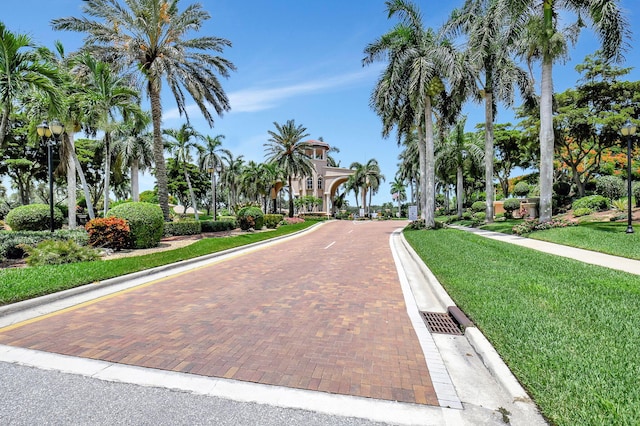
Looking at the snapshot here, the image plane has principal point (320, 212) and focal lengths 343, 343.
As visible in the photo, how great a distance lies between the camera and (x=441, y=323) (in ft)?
16.7

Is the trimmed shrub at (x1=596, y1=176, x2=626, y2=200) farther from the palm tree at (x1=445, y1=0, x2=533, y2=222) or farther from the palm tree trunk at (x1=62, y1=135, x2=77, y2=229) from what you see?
the palm tree trunk at (x1=62, y1=135, x2=77, y2=229)

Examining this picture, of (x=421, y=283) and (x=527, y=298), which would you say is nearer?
(x=527, y=298)

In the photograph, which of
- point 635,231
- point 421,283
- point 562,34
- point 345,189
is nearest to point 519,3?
point 562,34

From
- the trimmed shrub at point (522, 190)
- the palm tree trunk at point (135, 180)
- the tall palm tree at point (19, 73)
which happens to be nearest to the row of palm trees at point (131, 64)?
the tall palm tree at point (19, 73)

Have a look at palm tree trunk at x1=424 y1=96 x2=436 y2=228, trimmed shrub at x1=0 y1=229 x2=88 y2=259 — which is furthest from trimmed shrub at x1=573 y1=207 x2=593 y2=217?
trimmed shrub at x1=0 y1=229 x2=88 y2=259

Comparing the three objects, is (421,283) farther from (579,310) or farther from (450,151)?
(450,151)

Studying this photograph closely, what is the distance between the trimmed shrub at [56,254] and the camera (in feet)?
29.6

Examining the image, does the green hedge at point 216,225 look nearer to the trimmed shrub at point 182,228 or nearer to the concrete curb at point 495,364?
the trimmed shrub at point 182,228

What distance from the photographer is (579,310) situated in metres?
4.83

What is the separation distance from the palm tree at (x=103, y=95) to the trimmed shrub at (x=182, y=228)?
22.7 feet

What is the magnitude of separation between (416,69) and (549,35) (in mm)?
6791

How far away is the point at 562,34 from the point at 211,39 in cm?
1798

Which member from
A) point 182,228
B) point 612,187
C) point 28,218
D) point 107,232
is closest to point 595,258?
point 107,232

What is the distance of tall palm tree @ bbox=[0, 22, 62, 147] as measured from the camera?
1012 cm
